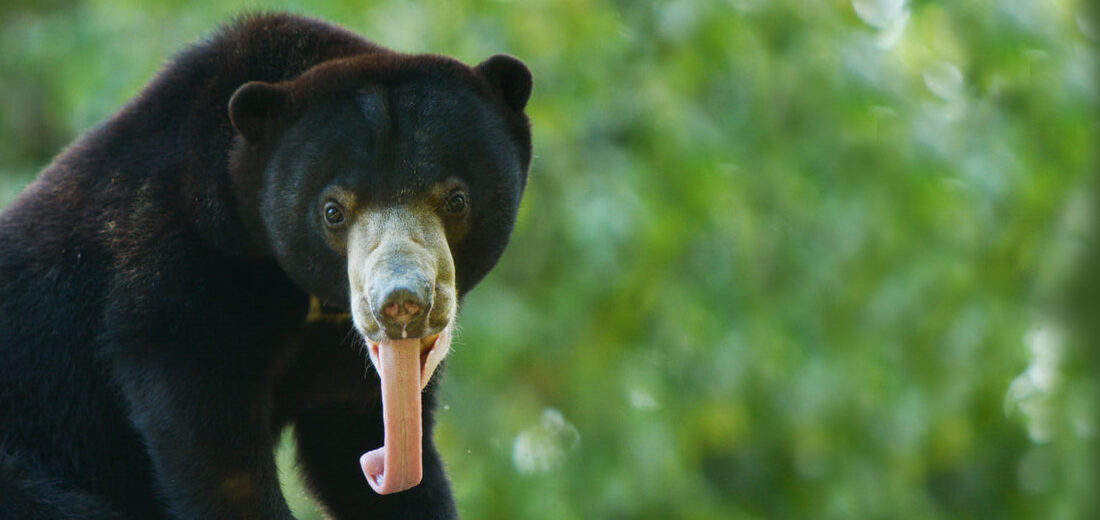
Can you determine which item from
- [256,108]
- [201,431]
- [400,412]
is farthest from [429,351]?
[256,108]

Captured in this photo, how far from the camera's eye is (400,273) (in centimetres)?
333

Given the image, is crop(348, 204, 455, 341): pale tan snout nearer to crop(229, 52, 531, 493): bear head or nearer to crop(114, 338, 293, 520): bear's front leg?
crop(229, 52, 531, 493): bear head

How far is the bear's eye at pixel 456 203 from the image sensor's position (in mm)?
3705

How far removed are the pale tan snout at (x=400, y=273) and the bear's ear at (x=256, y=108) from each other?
403 millimetres

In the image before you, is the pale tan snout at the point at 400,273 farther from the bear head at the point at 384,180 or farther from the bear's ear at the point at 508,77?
the bear's ear at the point at 508,77

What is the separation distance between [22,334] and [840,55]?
16.2 feet

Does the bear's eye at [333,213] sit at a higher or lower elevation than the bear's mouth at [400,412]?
higher

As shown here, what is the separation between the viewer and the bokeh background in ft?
24.4

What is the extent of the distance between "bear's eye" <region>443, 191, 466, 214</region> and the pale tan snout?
0.21 ft

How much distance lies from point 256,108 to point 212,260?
1.33 ft

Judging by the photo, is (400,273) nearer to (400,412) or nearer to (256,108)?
(400,412)

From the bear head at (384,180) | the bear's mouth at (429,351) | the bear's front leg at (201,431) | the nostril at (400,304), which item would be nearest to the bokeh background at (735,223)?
the bear head at (384,180)

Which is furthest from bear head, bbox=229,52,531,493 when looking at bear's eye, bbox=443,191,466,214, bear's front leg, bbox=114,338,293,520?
bear's front leg, bbox=114,338,293,520

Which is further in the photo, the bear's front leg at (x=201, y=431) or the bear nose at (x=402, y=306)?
the bear's front leg at (x=201, y=431)
